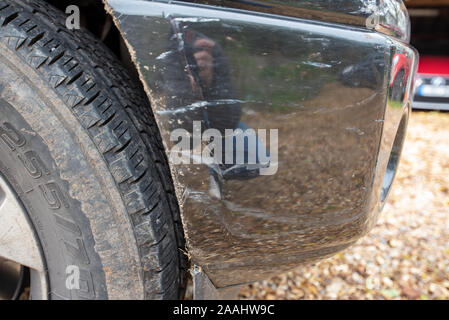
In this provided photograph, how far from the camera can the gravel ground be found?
1.86m

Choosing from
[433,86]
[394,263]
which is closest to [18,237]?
[394,263]

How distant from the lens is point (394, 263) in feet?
6.81

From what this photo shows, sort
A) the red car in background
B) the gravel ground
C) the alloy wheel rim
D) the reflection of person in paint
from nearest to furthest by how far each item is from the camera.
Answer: the reflection of person in paint → the alloy wheel rim → the gravel ground → the red car in background

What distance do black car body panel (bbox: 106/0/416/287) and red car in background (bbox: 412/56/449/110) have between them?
161 inches

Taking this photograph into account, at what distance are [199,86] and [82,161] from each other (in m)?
0.40

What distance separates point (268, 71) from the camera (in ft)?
2.96

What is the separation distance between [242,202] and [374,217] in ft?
1.63

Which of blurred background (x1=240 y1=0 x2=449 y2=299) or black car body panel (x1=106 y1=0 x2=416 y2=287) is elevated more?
black car body panel (x1=106 y1=0 x2=416 y2=287)

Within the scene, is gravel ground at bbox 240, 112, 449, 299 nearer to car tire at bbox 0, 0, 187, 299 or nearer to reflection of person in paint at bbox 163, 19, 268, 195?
car tire at bbox 0, 0, 187, 299

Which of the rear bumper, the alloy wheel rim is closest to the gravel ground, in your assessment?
the alloy wheel rim

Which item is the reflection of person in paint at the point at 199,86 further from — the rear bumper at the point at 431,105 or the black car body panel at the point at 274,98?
the rear bumper at the point at 431,105
